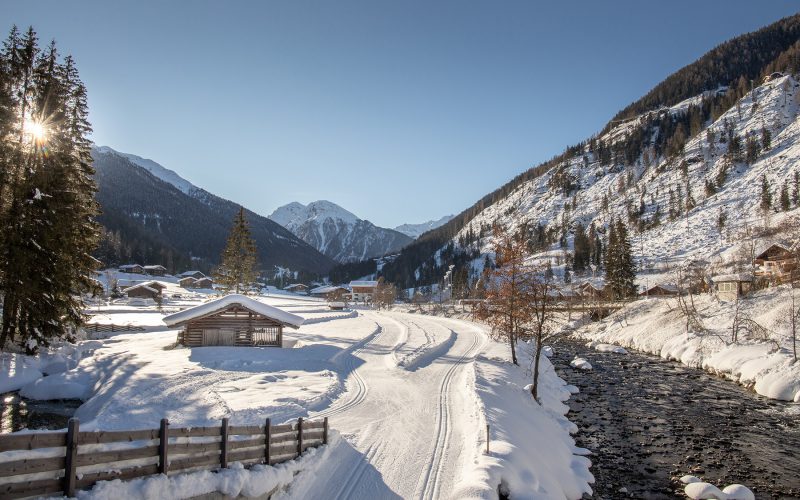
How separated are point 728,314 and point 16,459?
52756 millimetres

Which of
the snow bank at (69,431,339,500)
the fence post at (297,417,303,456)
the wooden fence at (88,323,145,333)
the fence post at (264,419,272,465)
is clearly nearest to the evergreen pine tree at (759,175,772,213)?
the fence post at (297,417,303,456)

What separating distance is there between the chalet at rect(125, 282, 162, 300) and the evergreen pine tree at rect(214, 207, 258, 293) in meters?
40.2

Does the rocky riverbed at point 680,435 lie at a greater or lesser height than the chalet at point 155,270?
lesser

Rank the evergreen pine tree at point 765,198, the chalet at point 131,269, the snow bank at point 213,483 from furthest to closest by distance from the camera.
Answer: the chalet at point 131,269 → the evergreen pine tree at point 765,198 → the snow bank at point 213,483

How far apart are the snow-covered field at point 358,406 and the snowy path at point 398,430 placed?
2.1 inches

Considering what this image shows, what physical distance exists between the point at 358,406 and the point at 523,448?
7313 mm

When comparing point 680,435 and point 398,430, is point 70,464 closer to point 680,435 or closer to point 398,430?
point 398,430

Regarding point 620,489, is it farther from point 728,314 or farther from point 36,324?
point 728,314

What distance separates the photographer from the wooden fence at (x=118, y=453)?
19.2 feet

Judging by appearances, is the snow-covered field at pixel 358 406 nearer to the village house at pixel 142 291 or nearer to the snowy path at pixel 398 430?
the snowy path at pixel 398 430

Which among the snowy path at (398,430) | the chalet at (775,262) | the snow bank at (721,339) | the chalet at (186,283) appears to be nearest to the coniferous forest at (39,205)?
the snowy path at (398,430)

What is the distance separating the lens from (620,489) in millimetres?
14555

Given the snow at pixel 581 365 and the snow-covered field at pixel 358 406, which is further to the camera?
the snow at pixel 581 365

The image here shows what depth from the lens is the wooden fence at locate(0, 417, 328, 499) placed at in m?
5.85
